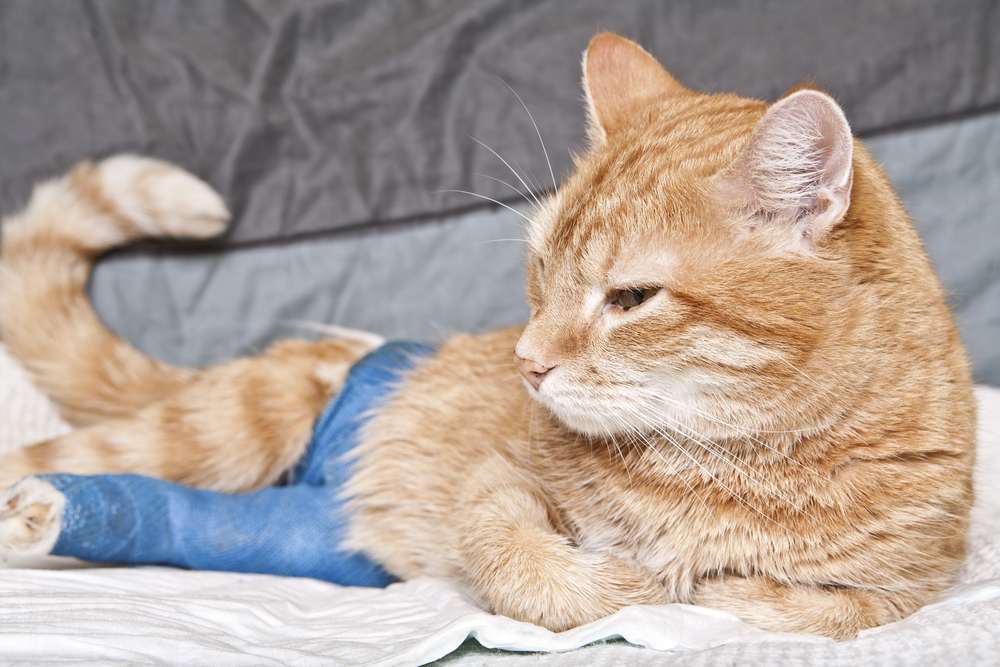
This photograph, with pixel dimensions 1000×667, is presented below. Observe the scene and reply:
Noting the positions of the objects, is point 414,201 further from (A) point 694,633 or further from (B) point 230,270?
(A) point 694,633

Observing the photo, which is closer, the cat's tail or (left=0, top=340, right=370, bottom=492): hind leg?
(left=0, top=340, right=370, bottom=492): hind leg

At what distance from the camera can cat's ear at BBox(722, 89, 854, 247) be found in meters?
1.11

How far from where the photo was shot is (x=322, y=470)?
1.80 metres

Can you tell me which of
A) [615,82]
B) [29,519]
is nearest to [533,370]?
[615,82]

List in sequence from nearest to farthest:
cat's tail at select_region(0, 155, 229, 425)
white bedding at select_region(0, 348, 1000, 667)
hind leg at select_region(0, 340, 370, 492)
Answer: white bedding at select_region(0, 348, 1000, 667), hind leg at select_region(0, 340, 370, 492), cat's tail at select_region(0, 155, 229, 425)

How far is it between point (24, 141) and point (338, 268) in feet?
2.77

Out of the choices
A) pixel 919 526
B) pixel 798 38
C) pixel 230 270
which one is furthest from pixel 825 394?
pixel 230 270

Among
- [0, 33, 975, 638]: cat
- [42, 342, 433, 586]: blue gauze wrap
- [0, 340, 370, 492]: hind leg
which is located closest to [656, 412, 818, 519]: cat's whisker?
[0, 33, 975, 638]: cat

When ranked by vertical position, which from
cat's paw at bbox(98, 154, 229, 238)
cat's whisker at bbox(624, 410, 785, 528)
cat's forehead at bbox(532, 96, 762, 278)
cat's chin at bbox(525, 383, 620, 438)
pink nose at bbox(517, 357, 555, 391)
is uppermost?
cat's forehead at bbox(532, 96, 762, 278)

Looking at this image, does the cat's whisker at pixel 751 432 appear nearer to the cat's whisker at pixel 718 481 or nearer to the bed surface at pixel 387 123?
the cat's whisker at pixel 718 481

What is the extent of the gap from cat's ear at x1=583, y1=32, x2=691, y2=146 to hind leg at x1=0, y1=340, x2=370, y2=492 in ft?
2.53

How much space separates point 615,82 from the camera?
1565mm

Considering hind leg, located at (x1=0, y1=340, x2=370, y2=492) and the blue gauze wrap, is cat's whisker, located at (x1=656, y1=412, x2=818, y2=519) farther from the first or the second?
hind leg, located at (x1=0, y1=340, x2=370, y2=492)

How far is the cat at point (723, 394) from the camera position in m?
1.17
